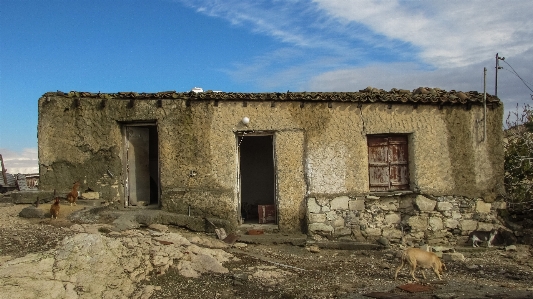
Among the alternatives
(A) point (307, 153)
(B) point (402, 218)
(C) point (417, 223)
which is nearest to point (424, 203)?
(C) point (417, 223)

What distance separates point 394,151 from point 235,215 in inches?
143

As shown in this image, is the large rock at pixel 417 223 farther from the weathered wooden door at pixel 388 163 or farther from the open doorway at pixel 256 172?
the open doorway at pixel 256 172

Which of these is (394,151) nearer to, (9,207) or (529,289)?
(529,289)

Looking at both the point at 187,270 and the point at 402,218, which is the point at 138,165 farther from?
the point at 402,218

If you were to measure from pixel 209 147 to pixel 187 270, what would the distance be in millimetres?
3202

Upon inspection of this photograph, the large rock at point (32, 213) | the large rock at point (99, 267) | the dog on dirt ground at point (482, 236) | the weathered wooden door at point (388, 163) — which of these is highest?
the weathered wooden door at point (388, 163)

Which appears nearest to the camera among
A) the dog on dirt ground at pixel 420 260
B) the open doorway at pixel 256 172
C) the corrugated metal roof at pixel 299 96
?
the dog on dirt ground at pixel 420 260

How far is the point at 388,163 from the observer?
941cm

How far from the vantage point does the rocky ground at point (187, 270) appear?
222 inches

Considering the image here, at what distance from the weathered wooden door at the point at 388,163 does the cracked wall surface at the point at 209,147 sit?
273 mm

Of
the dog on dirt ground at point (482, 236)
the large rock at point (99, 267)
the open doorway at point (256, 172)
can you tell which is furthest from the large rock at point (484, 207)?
the large rock at point (99, 267)

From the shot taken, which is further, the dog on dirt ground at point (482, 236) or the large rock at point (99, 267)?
the dog on dirt ground at point (482, 236)

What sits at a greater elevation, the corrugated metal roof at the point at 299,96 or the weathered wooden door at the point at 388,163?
the corrugated metal roof at the point at 299,96

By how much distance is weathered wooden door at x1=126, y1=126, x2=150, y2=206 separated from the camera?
9.47 metres
